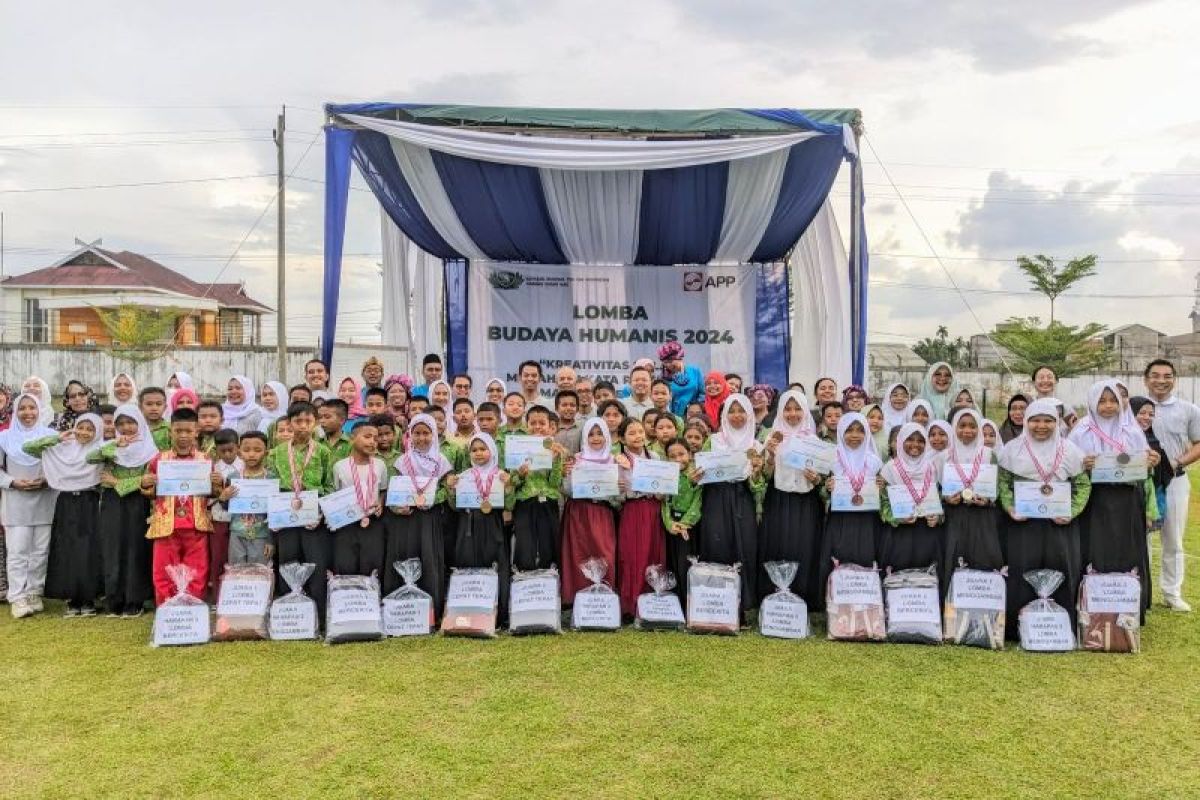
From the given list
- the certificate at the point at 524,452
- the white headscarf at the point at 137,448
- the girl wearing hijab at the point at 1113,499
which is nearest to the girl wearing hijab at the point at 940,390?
the girl wearing hijab at the point at 1113,499

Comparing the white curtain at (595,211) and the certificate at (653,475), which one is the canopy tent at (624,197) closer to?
the white curtain at (595,211)

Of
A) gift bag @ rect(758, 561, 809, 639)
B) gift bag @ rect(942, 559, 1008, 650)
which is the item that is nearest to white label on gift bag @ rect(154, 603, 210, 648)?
gift bag @ rect(758, 561, 809, 639)

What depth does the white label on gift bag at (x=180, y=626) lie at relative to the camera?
4.36 metres

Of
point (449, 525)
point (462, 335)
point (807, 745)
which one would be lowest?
point (807, 745)

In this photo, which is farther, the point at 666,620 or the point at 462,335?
the point at 462,335

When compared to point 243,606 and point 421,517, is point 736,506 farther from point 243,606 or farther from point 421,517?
point 243,606

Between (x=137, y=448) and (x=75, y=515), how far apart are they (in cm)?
59

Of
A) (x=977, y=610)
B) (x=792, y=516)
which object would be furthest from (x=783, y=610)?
(x=977, y=610)

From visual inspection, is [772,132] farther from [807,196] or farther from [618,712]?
[618,712]

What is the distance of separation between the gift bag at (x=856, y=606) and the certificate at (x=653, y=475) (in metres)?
1.01

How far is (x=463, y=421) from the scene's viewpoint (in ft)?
16.7

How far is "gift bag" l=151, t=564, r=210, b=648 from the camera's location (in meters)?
4.36

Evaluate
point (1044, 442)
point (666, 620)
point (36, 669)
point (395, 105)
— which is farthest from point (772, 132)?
point (36, 669)

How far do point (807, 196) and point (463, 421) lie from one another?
4090 millimetres
